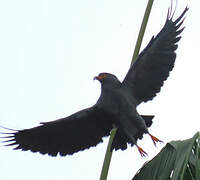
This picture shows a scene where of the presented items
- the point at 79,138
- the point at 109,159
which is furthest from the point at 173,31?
the point at 109,159

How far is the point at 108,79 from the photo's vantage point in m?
4.50

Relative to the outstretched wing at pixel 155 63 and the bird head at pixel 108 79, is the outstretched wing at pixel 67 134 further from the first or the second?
the outstretched wing at pixel 155 63

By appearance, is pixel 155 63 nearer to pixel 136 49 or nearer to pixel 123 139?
pixel 123 139

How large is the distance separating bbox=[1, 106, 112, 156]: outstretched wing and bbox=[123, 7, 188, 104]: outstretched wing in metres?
0.40

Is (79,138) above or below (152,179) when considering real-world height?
above

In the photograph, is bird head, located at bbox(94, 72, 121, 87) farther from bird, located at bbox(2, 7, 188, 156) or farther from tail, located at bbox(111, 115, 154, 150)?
tail, located at bbox(111, 115, 154, 150)

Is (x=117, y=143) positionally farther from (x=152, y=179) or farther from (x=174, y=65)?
(x=152, y=179)

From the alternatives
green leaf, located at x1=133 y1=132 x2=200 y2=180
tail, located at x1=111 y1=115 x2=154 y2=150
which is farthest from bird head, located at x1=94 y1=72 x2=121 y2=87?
green leaf, located at x1=133 y1=132 x2=200 y2=180

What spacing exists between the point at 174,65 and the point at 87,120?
91 centimetres

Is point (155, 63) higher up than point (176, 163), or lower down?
higher up

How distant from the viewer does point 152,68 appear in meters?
4.62

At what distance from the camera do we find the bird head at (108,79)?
447 centimetres

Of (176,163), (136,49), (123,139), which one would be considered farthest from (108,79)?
(176,163)

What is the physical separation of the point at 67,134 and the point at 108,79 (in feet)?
2.04
